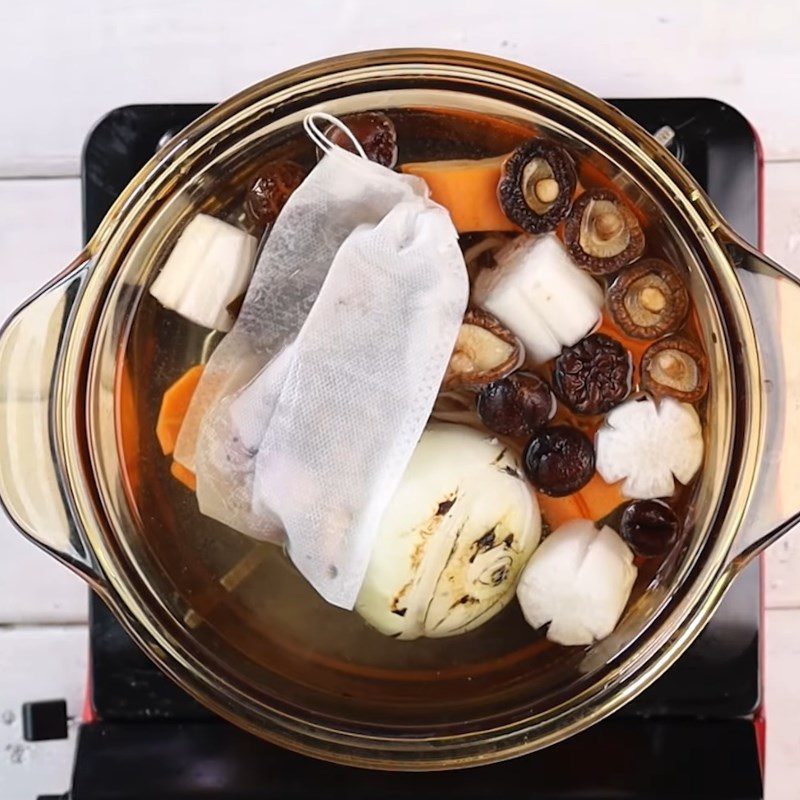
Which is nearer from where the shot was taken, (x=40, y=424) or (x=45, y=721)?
(x=40, y=424)

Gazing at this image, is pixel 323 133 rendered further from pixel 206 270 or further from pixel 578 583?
pixel 578 583

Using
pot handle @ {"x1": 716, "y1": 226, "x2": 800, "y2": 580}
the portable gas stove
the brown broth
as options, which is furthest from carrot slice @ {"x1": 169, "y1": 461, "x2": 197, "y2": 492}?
pot handle @ {"x1": 716, "y1": 226, "x2": 800, "y2": 580}

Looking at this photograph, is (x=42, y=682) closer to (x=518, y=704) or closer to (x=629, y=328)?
(x=518, y=704)

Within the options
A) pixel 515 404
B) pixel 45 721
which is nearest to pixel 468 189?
pixel 515 404

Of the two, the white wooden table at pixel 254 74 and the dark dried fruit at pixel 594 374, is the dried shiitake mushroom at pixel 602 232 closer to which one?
the dark dried fruit at pixel 594 374

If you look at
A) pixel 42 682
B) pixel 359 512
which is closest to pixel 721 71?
pixel 359 512

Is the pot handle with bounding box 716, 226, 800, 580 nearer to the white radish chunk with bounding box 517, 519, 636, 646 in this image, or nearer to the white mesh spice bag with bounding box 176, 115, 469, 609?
the white radish chunk with bounding box 517, 519, 636, 646

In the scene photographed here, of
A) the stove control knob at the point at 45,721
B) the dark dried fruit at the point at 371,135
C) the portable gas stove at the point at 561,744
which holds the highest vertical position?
the dark dried fruit at the point at 371,135

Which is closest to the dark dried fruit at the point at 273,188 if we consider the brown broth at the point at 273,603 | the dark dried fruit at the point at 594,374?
the brown broth at the point at 273,603
